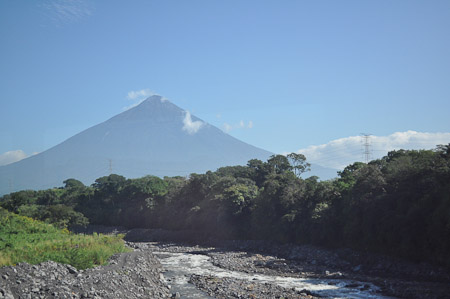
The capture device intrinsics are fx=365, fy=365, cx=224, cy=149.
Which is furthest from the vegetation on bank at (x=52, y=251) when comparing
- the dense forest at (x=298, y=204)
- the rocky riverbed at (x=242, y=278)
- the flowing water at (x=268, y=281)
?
the dense forest at (x=298, y=204)

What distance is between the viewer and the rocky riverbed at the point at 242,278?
41.4ft

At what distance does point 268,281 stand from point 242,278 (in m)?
1.72

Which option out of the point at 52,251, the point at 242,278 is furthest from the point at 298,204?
the point at 52,251

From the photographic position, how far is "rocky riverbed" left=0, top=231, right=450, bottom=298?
41.4ft

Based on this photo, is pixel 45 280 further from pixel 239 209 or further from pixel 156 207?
pixel 156 207

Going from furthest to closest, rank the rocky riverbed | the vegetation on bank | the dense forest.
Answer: the dense forest, the vegetation on bank, the rocky riverbed

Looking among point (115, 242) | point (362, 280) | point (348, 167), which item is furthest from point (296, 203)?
point (115, 242)

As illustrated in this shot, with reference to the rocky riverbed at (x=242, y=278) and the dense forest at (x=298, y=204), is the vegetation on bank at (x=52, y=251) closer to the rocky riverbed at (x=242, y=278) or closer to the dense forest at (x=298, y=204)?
the rocky riverbed at (x=242, y=278)

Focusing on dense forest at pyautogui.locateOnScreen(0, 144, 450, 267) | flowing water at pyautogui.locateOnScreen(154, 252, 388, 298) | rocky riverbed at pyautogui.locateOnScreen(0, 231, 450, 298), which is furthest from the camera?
dense forest at pyautogui.locateOnScreen(0, 144, 450, 267)

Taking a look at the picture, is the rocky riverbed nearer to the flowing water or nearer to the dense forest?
the flowing water


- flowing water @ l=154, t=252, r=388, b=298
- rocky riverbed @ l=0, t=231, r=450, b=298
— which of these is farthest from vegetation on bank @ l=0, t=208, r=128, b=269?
flowing water @ l=154, t=252, r=388, b=298

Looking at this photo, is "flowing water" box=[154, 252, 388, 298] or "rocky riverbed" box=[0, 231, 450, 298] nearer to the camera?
"rocky riverbed" box=[0, 231, 450, 298]

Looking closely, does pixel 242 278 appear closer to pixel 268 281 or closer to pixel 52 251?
pixel 268 281

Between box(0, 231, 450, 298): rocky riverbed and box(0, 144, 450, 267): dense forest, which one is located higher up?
box(0, 144, 450, 267): dense forest
